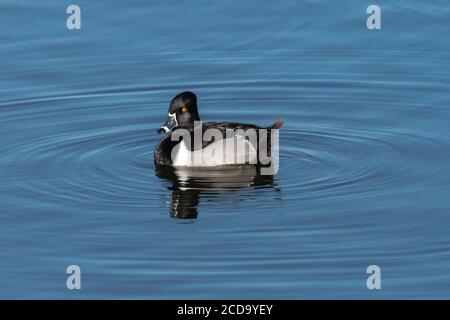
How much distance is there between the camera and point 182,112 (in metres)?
19.7

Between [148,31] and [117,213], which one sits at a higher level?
[148,31]

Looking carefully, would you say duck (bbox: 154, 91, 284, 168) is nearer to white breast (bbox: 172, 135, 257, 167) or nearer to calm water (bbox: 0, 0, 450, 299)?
white breast (bbox: 172, 135, 257, 167)

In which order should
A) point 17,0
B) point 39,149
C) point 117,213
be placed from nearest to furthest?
point 117,213, point 39,149, point 17,0

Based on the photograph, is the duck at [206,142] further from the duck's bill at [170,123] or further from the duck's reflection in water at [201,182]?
the duck's reflection in water at [201,182]

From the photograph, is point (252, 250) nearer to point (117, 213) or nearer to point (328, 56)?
point (117, 213)

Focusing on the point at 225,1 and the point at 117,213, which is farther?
the point at 225,1

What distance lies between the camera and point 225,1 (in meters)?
25.4

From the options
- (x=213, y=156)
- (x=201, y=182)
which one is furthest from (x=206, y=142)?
(x=201, y=182)

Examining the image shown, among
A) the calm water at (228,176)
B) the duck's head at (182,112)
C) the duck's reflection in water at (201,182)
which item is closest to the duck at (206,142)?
the duck's head at (182,112)

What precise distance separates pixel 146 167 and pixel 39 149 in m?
1.74

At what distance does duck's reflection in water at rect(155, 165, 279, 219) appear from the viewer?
1747cm

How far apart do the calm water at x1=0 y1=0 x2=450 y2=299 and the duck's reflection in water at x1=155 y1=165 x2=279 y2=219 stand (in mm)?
51

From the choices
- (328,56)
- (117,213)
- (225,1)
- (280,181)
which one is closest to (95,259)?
(117,213)

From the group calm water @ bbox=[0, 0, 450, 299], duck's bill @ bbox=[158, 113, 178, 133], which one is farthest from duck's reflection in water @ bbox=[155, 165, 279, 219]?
duck's bill @ bbox=[158, 113, 178, 133]
